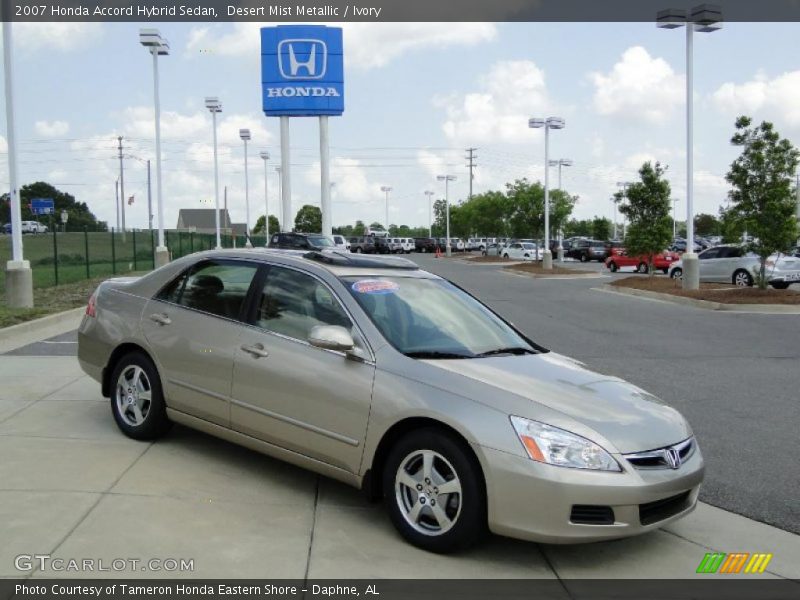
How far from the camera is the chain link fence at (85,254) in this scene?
2683 cm

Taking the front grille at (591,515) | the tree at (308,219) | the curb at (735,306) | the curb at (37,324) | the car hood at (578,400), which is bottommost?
the curb at (735,306)

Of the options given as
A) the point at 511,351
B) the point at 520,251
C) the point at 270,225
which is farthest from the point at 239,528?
the point at 270,225

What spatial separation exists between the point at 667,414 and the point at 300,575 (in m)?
2.29

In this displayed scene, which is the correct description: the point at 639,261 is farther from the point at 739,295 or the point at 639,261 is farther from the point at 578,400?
the point at 578,400

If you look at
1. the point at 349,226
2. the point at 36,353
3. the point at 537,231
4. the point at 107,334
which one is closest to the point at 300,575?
the point at 107,334

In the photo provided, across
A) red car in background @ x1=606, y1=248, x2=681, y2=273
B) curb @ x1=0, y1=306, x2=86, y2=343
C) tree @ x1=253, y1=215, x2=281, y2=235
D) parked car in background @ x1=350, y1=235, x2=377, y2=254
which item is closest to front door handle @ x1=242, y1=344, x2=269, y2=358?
curb @ x1=0, y1=306, x2=86, y2=343

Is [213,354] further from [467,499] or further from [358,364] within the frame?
[467,499]

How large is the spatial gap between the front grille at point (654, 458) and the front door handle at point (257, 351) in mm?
2375

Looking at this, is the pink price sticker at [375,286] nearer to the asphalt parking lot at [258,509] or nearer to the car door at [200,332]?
the car door at [200,332]

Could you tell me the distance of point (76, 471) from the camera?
5.45 metres

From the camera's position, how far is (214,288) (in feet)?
19.5

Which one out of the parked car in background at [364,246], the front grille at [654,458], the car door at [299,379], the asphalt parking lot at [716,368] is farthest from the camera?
the parked car in background at [364,246]

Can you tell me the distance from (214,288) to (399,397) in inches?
83.1

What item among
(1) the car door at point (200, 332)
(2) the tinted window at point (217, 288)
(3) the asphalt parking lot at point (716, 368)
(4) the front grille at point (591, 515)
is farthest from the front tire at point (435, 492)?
(3) the asphalt parking lot at point (716, 368)
